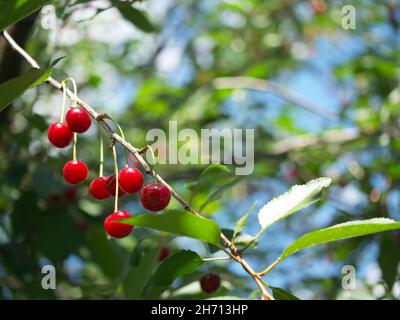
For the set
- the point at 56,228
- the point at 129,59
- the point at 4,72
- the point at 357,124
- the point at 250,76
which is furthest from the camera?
the point at 129,59

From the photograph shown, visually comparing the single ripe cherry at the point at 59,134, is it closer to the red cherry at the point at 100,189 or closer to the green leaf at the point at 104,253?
the red cherry at the point at 100,189

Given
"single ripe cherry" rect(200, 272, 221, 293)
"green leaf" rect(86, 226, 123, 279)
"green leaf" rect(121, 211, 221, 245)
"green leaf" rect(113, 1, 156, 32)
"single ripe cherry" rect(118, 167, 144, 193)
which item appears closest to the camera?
"green leaf" rect(121, 211, 221, 245)

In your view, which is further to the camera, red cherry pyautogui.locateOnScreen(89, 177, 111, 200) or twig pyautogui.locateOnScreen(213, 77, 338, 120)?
twig pyautogui.locateOnScreen(213, 77, 338, 120)

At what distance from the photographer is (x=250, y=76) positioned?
163 inches

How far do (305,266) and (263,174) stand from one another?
0.87 metres

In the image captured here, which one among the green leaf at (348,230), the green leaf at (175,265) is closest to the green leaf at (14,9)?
the green leaf at (175,265)

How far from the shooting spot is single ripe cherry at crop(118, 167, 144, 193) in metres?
1.40

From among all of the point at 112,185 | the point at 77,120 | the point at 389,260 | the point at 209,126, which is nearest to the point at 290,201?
the point at 112,185

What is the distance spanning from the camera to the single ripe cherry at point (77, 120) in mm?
1411

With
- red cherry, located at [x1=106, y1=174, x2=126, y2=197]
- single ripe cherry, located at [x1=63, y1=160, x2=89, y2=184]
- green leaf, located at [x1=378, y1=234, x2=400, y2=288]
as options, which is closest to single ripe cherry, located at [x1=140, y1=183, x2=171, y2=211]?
red cherry, located at [x1=106, y1=174, x2=126, y2=197]

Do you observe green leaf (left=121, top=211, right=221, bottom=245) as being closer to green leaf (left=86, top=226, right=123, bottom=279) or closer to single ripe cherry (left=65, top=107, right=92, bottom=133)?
single ripe cherry (left=65, top=107, right=92, bottom=133)

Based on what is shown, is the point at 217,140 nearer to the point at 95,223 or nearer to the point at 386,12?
the point at 95,223

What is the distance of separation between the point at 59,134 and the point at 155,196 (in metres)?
0.30
